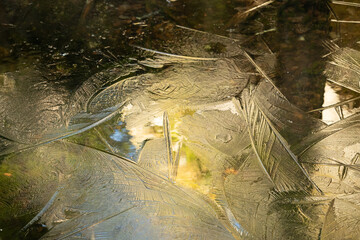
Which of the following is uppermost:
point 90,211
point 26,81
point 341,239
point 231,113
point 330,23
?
point 330,23

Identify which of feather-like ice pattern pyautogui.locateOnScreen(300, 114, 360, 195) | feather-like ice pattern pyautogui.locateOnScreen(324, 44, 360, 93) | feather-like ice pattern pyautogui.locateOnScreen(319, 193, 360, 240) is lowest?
feather-like ice pattern pyautogui.locateOnScreen(319, 193, 360, 240)

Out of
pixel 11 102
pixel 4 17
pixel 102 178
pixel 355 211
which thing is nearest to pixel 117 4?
pixel 4 17

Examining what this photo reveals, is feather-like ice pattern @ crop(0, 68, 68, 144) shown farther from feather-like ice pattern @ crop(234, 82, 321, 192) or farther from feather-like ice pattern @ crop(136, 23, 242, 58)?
feather-like ice pattern @ crop(234, 82, 321, 192)

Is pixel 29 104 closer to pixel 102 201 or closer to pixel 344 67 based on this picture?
pixel 102 201

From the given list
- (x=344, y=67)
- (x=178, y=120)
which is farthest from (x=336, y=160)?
(x=178, y=120)

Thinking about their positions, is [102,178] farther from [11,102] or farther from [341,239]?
[341,239]

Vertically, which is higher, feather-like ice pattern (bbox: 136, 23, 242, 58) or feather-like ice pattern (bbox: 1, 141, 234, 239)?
feather-like ice pattern (bbox: 136, 23, 242, 58)

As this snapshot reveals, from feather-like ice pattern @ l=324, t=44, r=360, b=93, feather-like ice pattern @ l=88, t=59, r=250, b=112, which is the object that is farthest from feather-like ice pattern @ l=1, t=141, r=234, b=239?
feather-like ice pattern @ l=324, t=44, r=360, b=93
